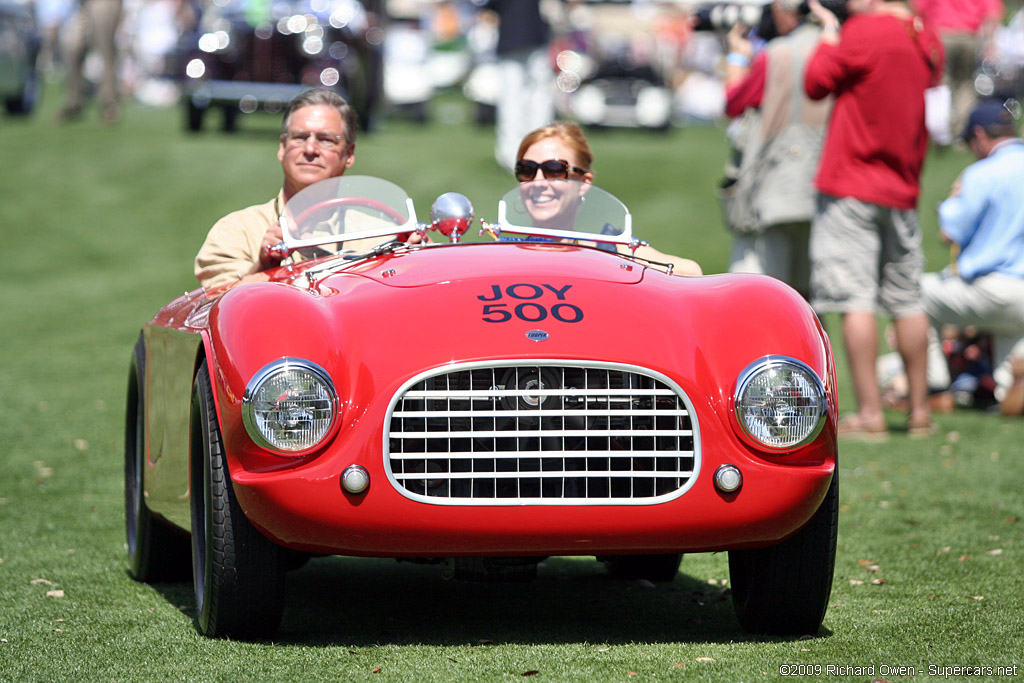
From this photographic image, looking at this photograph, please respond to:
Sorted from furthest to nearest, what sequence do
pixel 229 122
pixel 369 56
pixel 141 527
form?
1. pixel 229 122
2. pixel 369 56
3. pixel 141 527

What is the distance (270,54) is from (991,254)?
33.0 ft

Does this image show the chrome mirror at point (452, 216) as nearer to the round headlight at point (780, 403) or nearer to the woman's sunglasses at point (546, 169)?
the woman's sunglasses at point (546, 169)

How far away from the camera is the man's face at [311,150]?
16.5ft

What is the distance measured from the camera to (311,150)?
505 centimetres

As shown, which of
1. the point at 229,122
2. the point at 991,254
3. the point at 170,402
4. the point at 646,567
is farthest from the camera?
the point at 229,122

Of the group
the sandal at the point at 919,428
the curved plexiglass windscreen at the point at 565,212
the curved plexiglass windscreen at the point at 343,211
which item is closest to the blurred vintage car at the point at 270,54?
the sandal at the point at 919,428

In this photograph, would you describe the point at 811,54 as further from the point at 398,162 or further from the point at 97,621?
the point at 398,162

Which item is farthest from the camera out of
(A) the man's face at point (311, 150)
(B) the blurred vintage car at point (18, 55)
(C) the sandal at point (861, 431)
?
(B) the blurred vintage car at point (18, 55)

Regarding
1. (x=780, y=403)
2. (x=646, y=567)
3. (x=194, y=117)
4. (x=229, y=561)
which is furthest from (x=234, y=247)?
(x=194, y=117)

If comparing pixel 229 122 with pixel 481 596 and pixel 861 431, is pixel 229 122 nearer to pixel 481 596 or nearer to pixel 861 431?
pixel 861 431

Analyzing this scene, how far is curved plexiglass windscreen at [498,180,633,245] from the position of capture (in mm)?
4613

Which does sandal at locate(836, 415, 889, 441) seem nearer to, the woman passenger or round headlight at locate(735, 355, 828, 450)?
Result: the woman passenger

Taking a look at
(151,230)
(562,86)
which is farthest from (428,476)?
(562,86)

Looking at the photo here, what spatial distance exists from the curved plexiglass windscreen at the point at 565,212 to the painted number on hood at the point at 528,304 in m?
0.84
